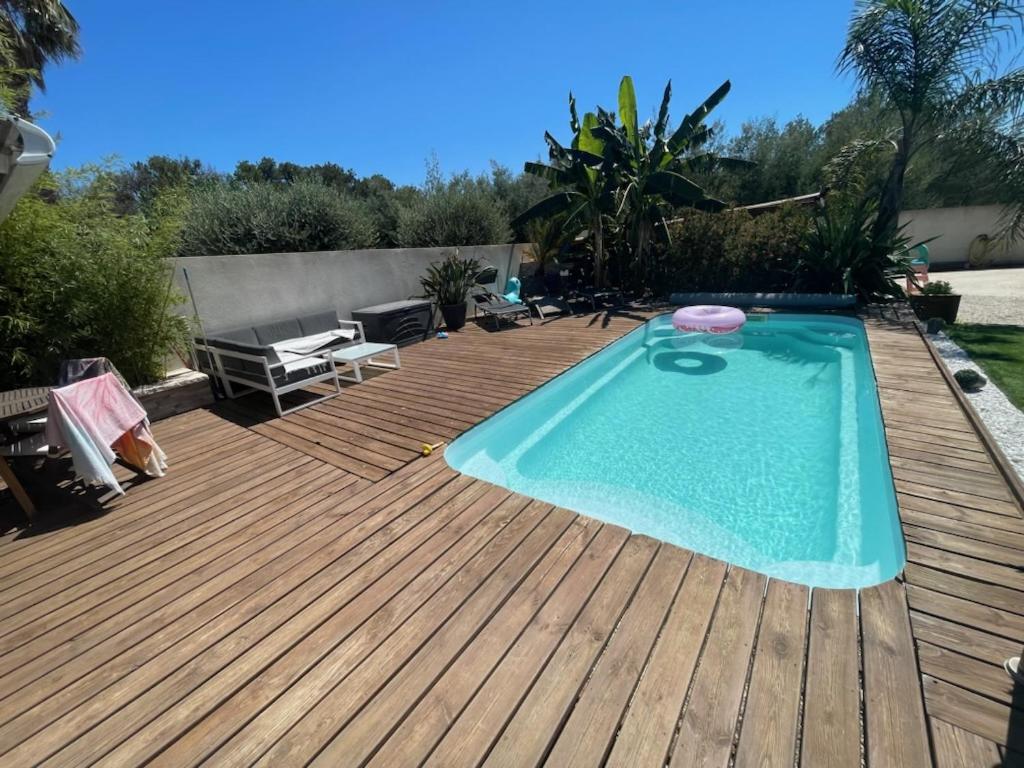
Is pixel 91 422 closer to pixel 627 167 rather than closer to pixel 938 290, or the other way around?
pixel 627 167

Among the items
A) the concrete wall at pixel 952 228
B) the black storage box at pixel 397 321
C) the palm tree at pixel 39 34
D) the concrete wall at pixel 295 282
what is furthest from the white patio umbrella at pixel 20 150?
the concrete wall at pixel 952 228

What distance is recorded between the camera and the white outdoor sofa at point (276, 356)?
457 cm

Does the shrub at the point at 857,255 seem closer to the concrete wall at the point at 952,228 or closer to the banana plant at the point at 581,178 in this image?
the banana plant at the point at 581,178

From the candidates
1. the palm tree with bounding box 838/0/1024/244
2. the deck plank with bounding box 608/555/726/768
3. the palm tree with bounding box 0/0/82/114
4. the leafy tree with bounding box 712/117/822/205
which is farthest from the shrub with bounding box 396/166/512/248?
the leafy tree with bounding box 712/117/822/205

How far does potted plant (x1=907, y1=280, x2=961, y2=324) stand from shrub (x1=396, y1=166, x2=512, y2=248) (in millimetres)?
9416

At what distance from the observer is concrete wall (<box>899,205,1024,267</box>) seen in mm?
15156

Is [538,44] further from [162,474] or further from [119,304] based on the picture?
[162,474]

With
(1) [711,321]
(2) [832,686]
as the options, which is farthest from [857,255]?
(2) [832,686]

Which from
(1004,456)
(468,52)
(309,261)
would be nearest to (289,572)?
(1004,456)

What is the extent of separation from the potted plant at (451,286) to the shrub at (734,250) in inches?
212

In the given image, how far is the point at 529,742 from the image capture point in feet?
4.66

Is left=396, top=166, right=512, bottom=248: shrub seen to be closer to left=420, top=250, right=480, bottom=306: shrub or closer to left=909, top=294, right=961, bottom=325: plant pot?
left=420, top=250, right=480, bottom=306: shrub

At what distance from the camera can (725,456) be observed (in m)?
4.04

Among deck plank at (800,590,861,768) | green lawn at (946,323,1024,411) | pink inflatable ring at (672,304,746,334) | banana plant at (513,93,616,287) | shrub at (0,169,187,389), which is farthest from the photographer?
banana plant at (513,93,616,287)
